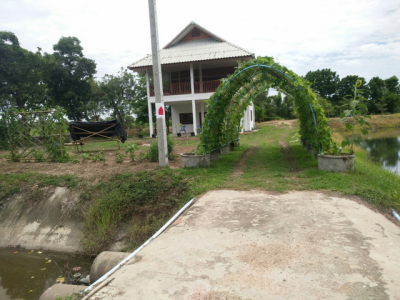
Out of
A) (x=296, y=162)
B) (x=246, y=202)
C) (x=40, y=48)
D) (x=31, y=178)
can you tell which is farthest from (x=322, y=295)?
(x=40, y=48)

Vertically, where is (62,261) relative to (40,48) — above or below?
below

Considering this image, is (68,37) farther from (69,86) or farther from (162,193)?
(162,193)

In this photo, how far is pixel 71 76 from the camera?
25.7 m

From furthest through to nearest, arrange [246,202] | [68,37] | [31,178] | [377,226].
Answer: [68,37]
[31,178]
[246,202]
[377,226]

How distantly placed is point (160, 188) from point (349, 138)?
16.4 ft

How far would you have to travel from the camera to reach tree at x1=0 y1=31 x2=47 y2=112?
66.3 ft

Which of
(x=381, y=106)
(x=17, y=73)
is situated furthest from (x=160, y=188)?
(x=381, y=106)

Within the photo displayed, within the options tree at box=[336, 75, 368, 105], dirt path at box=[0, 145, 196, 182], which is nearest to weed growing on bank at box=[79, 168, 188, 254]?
dirt path at box=[0, 145, 196, 182]

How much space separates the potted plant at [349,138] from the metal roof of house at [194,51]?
11854mm

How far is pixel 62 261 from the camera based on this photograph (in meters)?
5.71

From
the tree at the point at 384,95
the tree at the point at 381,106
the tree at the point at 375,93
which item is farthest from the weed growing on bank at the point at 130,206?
the tree at the point at 375,93

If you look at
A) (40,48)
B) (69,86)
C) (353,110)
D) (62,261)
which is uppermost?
(40,48)

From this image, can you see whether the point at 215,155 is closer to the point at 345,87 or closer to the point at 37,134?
the point at 37,134

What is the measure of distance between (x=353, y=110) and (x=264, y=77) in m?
3.10
